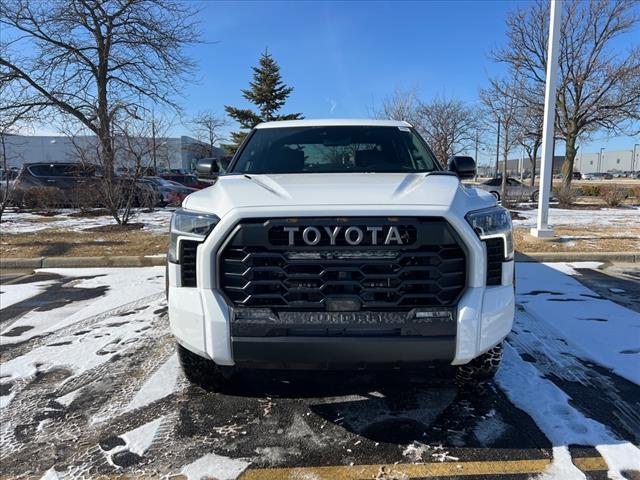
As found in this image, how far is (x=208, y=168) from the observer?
430 cm

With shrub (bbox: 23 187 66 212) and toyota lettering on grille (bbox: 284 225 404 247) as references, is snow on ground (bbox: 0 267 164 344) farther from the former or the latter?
shrub (bbox: 23 187 66 212)

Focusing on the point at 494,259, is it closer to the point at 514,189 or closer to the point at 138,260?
the point at 138,260

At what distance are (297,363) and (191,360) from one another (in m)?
0.87

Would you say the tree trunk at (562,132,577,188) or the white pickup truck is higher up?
the tree trunk at (562,132,577,188)

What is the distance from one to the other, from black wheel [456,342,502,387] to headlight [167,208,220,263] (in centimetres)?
175

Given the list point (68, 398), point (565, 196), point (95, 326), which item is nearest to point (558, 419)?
point (68, 398)

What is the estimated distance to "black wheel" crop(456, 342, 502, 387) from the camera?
2.72 meters

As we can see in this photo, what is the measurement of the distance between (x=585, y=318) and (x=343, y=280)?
3461 millimetres

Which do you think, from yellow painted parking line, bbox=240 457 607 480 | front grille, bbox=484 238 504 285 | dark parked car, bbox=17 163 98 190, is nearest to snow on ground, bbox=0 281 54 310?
yellow painted parking line, bbox=240 457 607 480

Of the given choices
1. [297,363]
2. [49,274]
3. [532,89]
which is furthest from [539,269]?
[532,89]

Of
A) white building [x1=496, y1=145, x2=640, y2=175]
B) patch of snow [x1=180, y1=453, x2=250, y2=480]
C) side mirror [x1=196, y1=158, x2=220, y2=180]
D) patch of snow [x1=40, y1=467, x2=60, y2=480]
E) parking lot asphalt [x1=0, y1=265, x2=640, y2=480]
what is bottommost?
patch of snow [x1=40, y1=467, x2=60, y2=480]

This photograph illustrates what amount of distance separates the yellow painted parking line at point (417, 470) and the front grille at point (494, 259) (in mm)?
946

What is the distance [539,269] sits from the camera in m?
6.93

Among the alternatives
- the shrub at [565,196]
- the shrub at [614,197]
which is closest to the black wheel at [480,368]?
the shrub at [565,196]
